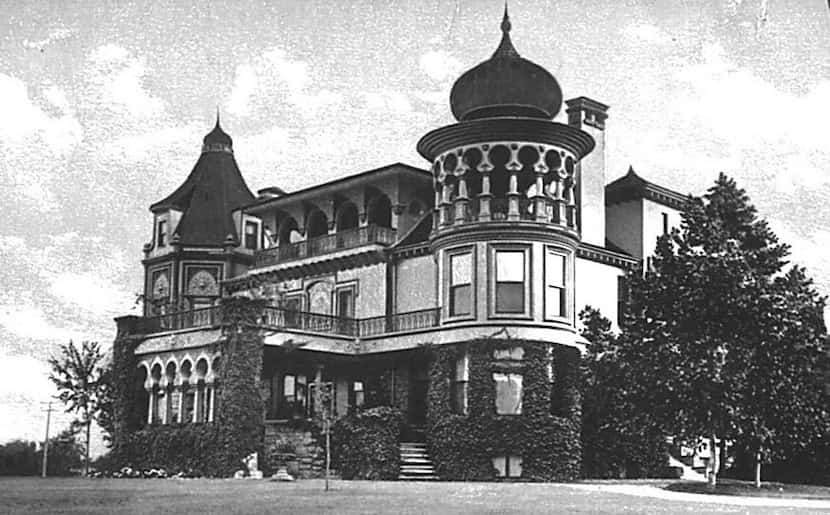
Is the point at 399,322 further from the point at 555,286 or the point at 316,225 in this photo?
the point at 316,225

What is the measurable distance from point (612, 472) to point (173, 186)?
92.7 feet

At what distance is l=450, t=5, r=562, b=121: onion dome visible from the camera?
149ft

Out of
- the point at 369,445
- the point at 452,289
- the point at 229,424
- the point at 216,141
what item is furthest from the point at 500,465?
the point at 216,141

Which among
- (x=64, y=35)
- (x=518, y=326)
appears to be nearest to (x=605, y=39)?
(x=518, y=326)

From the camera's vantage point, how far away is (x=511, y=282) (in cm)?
4344

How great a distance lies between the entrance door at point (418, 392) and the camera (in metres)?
46.6

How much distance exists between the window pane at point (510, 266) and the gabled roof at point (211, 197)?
64.8ft

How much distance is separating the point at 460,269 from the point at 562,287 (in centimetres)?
360

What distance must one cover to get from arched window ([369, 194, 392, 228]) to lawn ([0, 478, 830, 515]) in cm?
1975

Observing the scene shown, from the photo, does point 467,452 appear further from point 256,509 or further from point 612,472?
point 256,509

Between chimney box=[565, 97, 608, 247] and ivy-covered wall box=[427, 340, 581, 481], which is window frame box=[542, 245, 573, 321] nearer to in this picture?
ivy-covered wall box=[427, 340, 581, 481]

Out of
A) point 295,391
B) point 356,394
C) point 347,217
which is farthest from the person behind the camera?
point 347,217

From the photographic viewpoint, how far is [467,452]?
42.2 meters

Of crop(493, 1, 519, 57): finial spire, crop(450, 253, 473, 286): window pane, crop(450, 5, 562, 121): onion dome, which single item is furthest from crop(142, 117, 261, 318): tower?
crop(493, 1, 519, 57): finial spire
